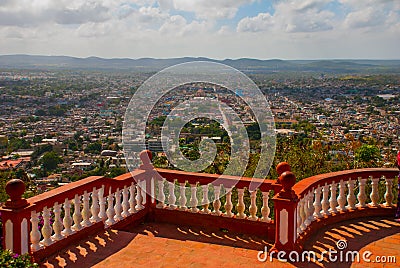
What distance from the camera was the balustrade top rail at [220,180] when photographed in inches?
253

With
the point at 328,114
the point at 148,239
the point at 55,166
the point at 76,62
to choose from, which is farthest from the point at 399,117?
the point at 76,62

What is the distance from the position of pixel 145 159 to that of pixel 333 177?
3.23m

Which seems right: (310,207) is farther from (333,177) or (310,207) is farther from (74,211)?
(74,211)

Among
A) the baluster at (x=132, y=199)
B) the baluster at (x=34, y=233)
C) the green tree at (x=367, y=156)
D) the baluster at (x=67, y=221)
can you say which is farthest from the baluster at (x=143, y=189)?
the green tree at (x=367, y=156)

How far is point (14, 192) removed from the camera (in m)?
4.85

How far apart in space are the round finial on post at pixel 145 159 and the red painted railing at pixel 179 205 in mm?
19

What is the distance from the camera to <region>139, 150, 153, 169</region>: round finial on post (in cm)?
739

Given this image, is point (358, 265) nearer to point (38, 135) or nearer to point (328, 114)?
point (38, 135)

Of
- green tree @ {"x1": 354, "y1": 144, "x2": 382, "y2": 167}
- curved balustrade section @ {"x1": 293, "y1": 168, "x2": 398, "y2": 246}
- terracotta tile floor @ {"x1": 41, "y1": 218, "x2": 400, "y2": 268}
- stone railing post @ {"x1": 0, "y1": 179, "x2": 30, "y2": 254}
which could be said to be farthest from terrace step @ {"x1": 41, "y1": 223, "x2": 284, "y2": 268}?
green tree @ {"x1": 354, "y1": 144, "x2": 382, "y2": 167}

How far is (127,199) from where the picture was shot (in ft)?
23.4

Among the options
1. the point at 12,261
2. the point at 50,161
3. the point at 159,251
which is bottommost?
the point at 50,161

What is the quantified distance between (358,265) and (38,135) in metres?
16.3

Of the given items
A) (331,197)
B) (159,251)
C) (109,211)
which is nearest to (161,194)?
(109,211)

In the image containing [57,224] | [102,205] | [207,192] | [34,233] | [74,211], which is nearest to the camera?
[34,233]
